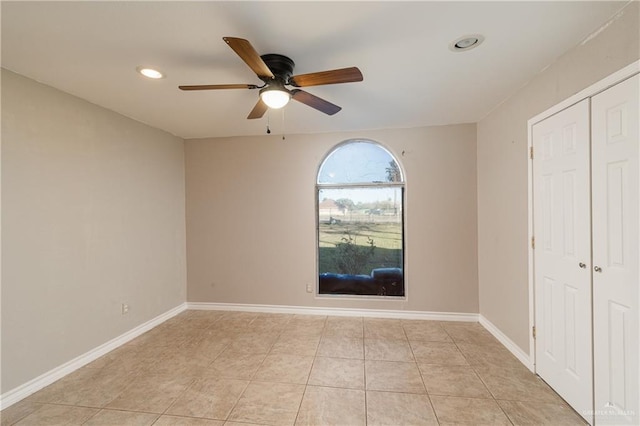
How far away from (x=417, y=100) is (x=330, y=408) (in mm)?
2837

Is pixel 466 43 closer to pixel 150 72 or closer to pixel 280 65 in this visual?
pixel 280 65

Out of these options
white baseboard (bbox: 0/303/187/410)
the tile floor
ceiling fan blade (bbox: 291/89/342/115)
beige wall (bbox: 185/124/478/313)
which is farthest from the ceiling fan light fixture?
white baseboard (bbox: 0/303/187/410)

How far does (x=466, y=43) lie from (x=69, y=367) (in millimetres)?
4176

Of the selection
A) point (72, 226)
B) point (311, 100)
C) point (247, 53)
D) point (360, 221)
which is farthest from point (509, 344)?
point (72, 226)

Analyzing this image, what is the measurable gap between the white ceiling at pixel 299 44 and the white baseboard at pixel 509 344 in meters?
2.47

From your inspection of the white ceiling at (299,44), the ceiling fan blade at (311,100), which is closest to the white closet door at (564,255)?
the white ceiling at (299,44)

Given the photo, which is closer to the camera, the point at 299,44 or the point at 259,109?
the point at 299,44

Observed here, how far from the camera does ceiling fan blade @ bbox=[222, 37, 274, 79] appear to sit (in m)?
1.30

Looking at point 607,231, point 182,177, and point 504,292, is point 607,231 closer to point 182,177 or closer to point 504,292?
point 504,292

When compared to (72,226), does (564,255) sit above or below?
below

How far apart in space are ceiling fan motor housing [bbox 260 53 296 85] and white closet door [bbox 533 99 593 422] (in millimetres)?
2017

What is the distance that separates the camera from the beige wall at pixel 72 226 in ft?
6.63

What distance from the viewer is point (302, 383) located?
2170 millimetres

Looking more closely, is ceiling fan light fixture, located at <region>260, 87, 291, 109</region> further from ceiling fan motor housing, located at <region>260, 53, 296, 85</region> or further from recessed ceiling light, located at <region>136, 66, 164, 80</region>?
recessed ceiling light, located at <region>136, 66, 164, 80</region>
